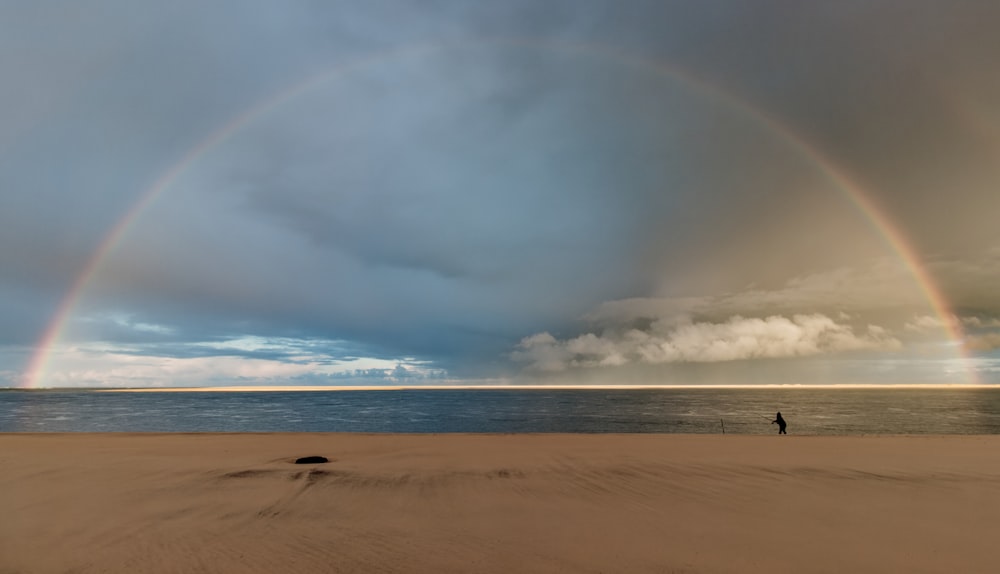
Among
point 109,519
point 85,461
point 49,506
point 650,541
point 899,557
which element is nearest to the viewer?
point 899,557

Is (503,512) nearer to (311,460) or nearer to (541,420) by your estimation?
(311,460)

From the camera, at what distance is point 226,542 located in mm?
9500

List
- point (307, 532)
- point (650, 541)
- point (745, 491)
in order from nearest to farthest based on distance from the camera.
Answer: point (650, 541) < point (307, 532) < point (745, 491)

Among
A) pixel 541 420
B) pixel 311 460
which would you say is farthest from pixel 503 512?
pixel 541 420

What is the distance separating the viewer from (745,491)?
13.4 metres

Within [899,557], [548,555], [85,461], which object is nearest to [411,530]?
[548,555]

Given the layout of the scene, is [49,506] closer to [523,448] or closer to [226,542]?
[226,542]

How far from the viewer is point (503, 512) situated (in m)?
11.4

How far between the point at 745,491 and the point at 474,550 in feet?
26.5

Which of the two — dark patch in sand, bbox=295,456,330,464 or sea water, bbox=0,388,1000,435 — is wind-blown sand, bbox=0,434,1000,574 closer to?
dark patch in sand, bbox=295,456,330,464

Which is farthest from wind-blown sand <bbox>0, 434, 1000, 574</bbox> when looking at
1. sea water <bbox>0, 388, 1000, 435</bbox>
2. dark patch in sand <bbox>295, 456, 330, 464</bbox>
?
sea water <bbox>0, 388, 1000, 435</bbox>

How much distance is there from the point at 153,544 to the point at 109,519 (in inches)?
95.2

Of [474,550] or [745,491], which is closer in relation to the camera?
[474,550]

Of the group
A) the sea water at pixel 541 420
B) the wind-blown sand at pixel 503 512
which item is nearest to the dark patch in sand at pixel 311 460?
the wind-blown sand at pixel 503 512
